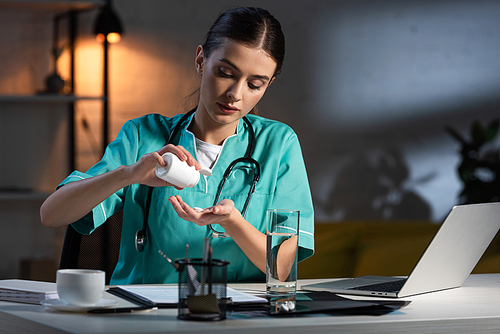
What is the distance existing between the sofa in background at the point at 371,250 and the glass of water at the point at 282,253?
1813 mm

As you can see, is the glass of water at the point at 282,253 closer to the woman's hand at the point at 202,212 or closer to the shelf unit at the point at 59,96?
the woman's hand at the point at 202,212

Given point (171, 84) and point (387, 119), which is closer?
point (171, 84)

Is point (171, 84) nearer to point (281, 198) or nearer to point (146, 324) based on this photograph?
point (281, 198)

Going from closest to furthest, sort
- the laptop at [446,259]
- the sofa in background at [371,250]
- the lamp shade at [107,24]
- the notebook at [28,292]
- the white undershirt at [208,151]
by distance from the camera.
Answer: the notebook at [28,292] → the laptop at [446,259] → the white undershirt at [208,151] → the sofa in background at [371,250] → the lamp shade at [107,24]

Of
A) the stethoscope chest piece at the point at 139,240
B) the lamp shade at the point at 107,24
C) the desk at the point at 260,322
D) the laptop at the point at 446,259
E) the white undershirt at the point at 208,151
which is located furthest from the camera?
the lamp shade at the point at 107,24

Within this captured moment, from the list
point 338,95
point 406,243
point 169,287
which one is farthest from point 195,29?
point 169,287

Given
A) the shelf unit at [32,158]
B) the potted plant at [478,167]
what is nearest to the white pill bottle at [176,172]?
the shelf unit at [32,158]

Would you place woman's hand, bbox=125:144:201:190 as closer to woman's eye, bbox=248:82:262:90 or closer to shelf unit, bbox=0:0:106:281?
woman's eye, bbox=248:82:262:90

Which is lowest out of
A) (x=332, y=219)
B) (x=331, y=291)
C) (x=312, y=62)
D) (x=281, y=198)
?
(x=331, y=291)

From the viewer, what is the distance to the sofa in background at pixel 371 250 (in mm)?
2770

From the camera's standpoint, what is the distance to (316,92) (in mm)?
3521

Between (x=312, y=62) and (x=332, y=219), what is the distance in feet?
3.19

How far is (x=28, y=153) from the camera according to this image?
3.21m

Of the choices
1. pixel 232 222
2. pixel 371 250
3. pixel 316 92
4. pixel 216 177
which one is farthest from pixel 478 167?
pixel 232 222
